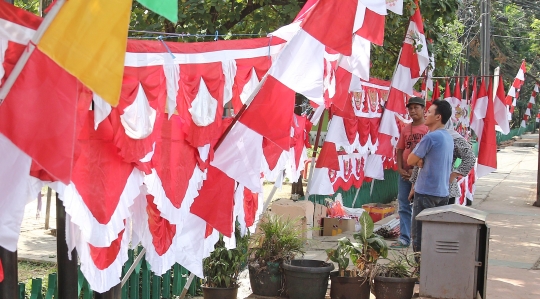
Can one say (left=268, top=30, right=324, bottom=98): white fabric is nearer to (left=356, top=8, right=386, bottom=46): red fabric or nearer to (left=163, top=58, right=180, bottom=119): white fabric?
(left=163, top=58, right=180, bottom=119): white fabric

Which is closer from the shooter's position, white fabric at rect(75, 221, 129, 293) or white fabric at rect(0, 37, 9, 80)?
white fabric at rect(0, 37, 9, 80)

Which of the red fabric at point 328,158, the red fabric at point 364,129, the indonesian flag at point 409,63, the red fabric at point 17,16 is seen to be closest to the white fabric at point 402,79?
the indonesian flag at point 409,63

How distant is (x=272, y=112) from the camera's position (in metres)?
5.62

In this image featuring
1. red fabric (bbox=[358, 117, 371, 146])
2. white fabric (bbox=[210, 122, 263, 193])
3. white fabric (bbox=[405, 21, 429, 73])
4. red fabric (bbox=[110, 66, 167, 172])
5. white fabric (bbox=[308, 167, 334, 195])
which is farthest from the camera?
red fabric (bbox=[358, 117, 371, 146])

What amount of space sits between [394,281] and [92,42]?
175 inches

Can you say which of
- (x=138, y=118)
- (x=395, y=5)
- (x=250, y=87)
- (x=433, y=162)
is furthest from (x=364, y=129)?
(x=138, y=118)

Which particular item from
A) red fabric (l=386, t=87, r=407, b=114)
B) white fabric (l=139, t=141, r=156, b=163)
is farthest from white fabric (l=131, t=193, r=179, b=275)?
red fabric (l=386, t=87, r=407, b=114)

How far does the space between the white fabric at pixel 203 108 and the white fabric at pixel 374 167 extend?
298 inches

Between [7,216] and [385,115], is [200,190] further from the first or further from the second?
[385,115]

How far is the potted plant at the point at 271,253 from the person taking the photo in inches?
291

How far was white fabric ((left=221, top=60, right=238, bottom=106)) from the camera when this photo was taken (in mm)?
5809

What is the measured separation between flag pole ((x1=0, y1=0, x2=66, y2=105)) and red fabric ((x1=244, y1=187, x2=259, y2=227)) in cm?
359

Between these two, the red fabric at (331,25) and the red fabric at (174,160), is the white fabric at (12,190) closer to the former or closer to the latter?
the red fabric at (174,160)

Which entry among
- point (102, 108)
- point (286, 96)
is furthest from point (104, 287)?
point (286, 96)
